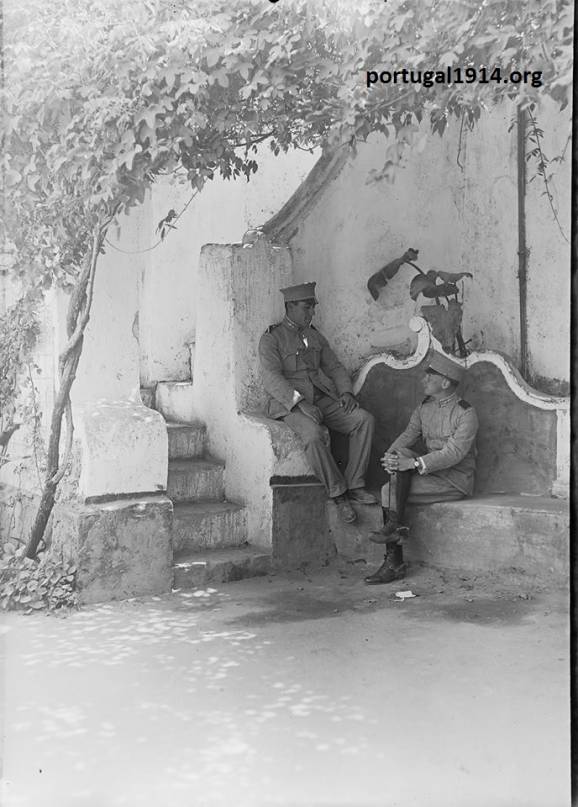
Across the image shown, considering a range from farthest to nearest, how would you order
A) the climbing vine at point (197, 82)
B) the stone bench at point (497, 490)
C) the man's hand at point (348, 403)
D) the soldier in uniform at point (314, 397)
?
the man's hand at point (348, 403) < the soldier in uniform at point (314, 397) < the stone bench at point (497, 490) < the climbing vine at point (197, 82)

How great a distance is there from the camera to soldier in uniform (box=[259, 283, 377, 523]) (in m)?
7.13

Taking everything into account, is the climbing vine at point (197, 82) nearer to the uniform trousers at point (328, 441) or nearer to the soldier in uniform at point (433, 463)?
the soldier in uniform at point (433, 463)

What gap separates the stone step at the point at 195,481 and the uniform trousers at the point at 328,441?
0.63 metres

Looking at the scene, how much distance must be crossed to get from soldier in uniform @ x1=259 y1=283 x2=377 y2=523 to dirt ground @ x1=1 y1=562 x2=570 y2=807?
0.94m

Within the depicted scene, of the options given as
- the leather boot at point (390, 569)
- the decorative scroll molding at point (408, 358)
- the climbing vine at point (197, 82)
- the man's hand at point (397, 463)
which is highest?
the climbing vine at point (197, 82)

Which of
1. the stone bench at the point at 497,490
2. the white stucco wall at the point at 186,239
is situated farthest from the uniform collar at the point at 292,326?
the white stucco wall at the point at 186,239

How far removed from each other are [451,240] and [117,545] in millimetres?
3188

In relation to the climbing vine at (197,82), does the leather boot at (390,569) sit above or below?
below

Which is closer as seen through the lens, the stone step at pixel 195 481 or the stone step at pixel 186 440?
the stone step at pixel 195 481

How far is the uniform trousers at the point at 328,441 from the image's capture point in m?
7.09

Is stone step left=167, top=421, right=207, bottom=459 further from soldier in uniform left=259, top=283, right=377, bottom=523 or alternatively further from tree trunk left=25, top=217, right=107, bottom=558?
tree trunk left=25, top=217, right=107, bottom=558

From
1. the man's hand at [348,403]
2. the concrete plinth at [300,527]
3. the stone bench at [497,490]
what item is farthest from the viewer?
the man's hand at [348,403]

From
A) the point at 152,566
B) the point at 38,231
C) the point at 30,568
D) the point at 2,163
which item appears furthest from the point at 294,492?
the point at 2,163

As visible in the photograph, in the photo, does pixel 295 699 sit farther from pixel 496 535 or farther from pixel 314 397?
pixel 314 397
